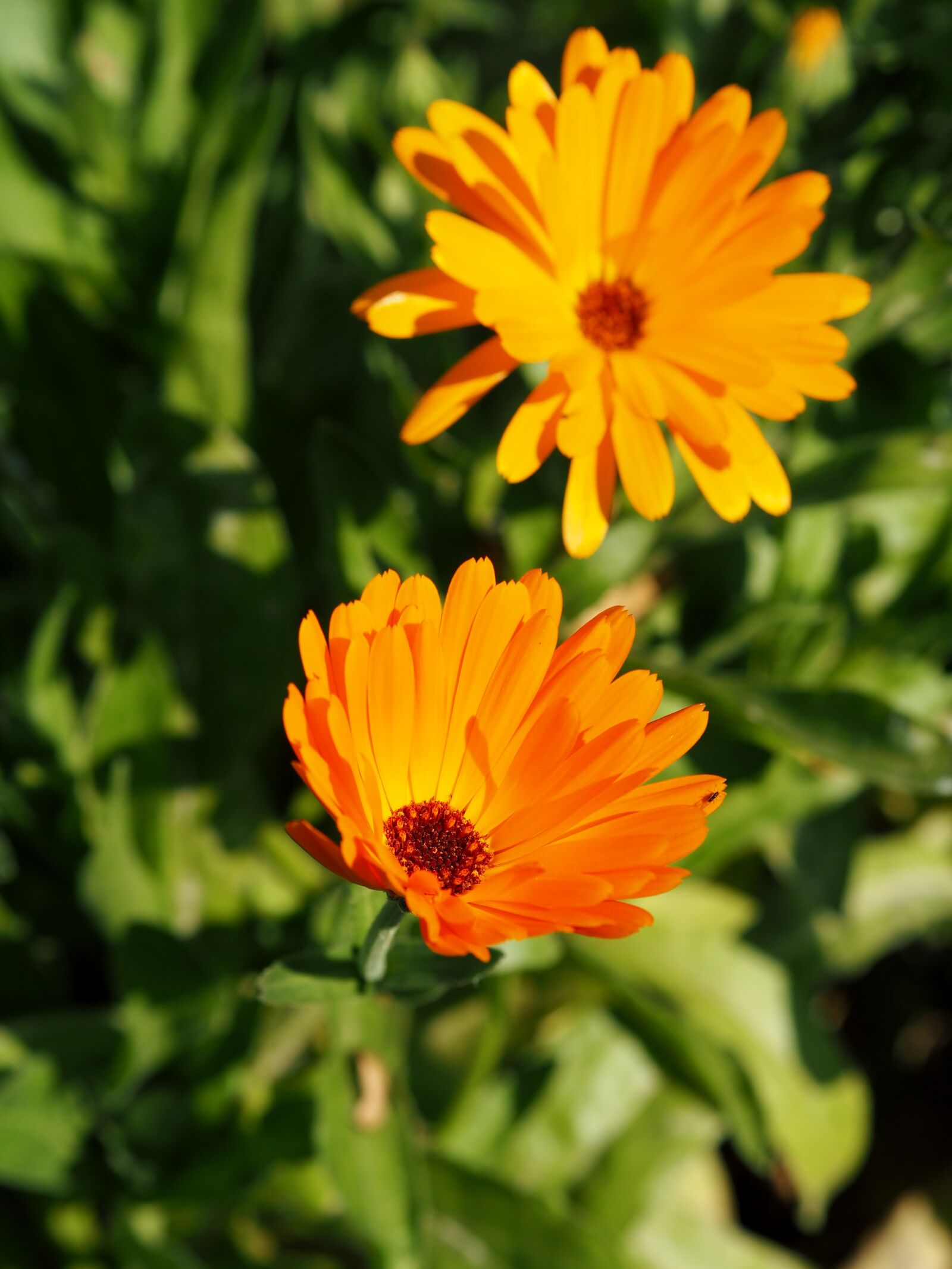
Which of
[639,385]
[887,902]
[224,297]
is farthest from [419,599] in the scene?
[887,902]

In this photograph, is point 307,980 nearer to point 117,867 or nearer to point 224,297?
point 117,867

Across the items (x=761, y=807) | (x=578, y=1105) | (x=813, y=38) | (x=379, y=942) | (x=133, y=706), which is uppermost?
(x=813, y=38)

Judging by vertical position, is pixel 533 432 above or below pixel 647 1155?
above

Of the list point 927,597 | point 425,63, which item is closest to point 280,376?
point 425,63

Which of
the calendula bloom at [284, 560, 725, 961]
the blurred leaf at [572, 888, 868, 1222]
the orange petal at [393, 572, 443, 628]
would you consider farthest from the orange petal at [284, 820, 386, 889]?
the blurred leaf at [572, 888, 868, 1222]

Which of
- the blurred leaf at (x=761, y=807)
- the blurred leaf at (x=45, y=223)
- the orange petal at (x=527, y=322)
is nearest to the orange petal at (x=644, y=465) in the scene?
the orange petal at (x=527, y=322)

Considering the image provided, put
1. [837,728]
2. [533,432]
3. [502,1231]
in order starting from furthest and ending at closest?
[502,1231] → [837,728] → [533,432]

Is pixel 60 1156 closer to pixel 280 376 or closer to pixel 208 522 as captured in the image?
pixel 208 522
